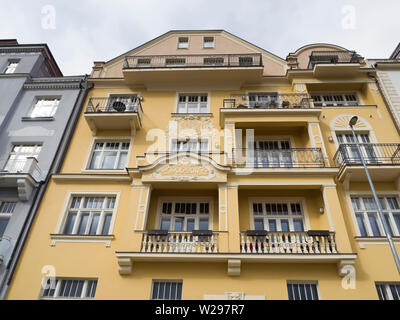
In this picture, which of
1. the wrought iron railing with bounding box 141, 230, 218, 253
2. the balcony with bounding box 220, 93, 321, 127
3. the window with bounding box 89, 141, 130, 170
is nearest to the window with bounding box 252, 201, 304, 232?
the wrought iron railing with bounding box 141, 230, 218, 253

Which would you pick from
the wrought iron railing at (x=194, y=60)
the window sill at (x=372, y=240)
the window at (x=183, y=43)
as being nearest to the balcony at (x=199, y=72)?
the wrought iron railing at (x=194, y=60)

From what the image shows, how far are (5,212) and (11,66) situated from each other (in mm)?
10876

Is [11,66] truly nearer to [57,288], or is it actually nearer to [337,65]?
[57,288]

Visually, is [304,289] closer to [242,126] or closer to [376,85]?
[242,126]

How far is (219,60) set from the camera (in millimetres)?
19109

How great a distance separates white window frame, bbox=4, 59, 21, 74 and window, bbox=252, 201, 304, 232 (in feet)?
56.2

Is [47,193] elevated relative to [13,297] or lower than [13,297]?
elevated

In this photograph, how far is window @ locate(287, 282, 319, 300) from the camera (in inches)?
413

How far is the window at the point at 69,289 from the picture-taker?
10758 mm

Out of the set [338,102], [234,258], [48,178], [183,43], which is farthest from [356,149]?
[48,178]

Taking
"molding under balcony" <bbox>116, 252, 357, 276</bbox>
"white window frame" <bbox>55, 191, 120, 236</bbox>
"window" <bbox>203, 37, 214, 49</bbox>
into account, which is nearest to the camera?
"molding under balcony" <bbox>116, 252, 357, 276</bbox>

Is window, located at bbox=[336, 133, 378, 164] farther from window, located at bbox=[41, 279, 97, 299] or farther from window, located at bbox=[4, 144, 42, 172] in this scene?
window, located at bbox=[4, 144, 42, 172]

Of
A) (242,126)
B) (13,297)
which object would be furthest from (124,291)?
(242,126)
